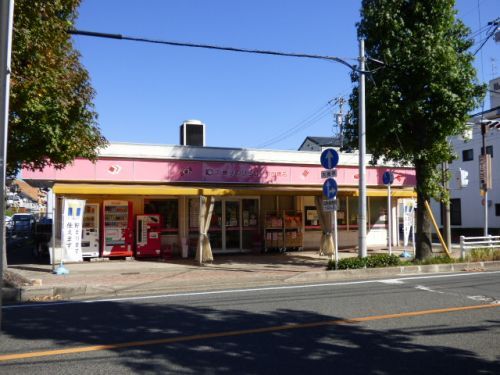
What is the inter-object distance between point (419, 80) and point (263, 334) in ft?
35.1

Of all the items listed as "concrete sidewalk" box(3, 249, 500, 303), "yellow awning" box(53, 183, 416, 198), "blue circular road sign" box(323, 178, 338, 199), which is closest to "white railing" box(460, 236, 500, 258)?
"concrete sidewalk" box(3, 249, 500, 303)

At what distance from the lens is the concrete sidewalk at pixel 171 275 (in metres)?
10.8

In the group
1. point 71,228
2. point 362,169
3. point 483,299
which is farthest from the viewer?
point 71,228

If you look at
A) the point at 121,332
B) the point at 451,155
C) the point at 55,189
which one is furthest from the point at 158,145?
the point at 121,332

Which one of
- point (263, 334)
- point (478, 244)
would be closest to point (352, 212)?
point (478, 244)

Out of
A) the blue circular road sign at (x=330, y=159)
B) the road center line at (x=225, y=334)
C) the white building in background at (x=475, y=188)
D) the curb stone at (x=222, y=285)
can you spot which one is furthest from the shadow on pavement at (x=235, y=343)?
the white building in background at (x=475, y=188)

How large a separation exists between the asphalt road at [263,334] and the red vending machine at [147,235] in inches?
305

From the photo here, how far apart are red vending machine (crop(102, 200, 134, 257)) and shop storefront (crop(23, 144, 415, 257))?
3.2 inches

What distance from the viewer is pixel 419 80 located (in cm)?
1480

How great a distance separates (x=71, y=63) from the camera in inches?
476

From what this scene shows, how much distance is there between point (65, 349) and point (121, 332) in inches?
38.8

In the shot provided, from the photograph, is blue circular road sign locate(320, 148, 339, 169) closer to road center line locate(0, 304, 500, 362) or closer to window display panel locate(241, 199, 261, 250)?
road center line locate(0, 304, 500, 362)

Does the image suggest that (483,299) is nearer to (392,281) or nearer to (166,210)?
(392,281)

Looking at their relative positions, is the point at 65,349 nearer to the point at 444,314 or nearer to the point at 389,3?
the point at 444,314
